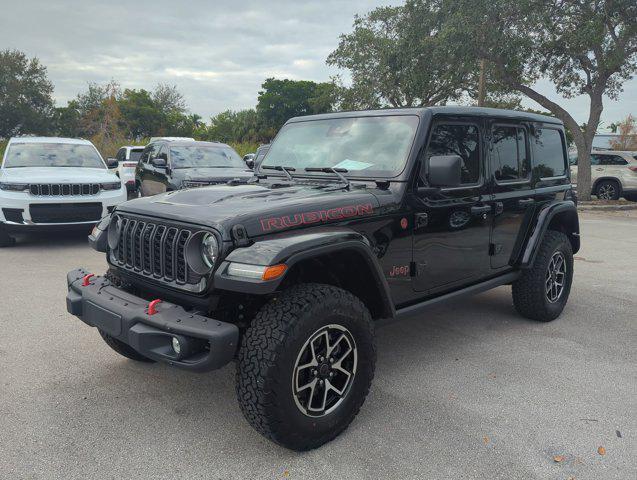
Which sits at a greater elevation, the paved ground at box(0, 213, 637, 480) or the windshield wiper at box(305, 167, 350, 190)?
the windshield wiper at box(305, 167, 350, 190)

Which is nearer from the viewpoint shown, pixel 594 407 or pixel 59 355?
pixel 594 407

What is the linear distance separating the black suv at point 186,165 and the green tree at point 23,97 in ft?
111

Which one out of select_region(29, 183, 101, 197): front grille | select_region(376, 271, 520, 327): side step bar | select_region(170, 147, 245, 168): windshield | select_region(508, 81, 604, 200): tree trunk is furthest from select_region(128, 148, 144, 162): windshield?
select_region(376, 271, 520, 327): side step bar

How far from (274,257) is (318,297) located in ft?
1.17

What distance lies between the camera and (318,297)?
267 centimetres

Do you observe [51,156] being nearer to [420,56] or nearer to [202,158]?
[202,158]

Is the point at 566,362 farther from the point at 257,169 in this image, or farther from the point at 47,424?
the point at 47,424

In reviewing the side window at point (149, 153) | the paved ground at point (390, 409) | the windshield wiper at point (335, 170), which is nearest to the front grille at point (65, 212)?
the paved ground at point (390, 409)

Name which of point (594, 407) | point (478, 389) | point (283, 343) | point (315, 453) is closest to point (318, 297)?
point (283, 343)

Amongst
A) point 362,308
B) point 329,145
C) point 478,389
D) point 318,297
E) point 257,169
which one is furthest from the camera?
point 257,169

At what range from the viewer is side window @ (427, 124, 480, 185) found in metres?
3.62

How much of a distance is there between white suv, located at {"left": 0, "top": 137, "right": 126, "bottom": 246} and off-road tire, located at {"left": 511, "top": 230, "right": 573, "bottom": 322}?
5473 millimetres

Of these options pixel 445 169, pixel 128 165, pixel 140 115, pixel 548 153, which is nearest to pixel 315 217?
pixel 445 169

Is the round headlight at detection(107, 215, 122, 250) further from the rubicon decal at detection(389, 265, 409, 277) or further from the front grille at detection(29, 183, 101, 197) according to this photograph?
the front grille at detection(29, 183, 101, 197)
